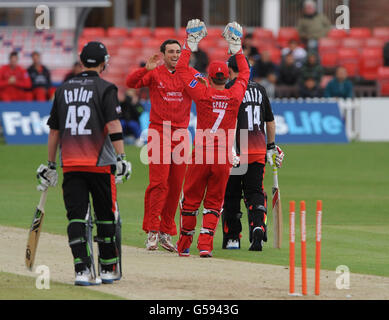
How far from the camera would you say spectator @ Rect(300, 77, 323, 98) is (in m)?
30.7

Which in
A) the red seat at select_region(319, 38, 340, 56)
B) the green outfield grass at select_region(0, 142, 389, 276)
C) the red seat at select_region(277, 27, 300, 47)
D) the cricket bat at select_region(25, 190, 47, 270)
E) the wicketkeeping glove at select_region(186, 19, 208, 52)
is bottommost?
the green outfield grass at select_region(0, 142, 389, 276)

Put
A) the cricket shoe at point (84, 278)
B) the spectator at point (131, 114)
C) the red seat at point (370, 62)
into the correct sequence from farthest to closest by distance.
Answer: the red seat at point (370, 62) < the spectator at point (131, 114) < the cricket shoe at point (84, 278)

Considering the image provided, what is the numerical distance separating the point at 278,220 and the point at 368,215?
11.6 feet

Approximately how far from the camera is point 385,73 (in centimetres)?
3294

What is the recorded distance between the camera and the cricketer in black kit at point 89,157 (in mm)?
9656

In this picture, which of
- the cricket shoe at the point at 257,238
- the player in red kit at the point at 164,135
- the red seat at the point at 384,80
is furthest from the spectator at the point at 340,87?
the cricket shoe at the point at 257,238

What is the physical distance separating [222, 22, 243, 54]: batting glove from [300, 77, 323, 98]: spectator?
1902 centimetres

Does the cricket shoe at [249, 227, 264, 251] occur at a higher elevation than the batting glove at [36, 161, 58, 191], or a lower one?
lower

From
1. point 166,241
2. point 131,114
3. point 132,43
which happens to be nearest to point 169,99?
point 166,241

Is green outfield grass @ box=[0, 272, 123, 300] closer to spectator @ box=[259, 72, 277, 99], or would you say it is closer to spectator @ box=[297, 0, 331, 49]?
spectator @ box=[259, 72, 277, 99]

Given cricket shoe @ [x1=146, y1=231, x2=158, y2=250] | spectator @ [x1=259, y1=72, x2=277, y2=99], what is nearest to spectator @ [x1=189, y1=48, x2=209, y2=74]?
spectator @ [x1=259, y1=72, x2=277, y2=99]

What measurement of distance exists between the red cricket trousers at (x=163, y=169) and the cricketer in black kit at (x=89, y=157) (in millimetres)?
2449

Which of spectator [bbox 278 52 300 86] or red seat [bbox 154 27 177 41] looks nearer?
spectator [bbox 278 52 300 86]

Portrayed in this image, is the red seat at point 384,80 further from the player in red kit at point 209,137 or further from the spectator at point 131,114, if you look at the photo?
the player in red kit at point 209,137
